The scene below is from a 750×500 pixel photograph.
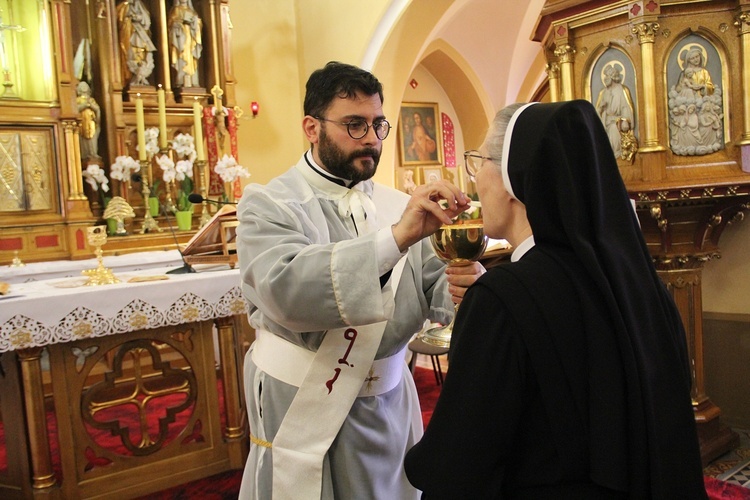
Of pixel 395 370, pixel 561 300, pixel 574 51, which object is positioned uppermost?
pixel 574 51

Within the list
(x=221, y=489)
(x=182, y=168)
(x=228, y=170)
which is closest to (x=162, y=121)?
(x=182, y=168)

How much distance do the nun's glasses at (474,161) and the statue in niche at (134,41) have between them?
5275 mm

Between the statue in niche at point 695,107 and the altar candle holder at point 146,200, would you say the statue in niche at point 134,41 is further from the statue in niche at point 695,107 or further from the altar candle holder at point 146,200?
the statue in niche at point 695,107

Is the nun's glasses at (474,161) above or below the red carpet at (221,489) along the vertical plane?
above

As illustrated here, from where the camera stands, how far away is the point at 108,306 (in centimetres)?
333

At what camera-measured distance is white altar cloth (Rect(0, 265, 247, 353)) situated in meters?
3.11

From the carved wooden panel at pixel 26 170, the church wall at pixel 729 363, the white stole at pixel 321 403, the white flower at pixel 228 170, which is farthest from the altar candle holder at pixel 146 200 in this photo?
the church wall at pixel 729 363

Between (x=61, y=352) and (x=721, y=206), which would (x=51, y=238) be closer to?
(x=61, y=352)

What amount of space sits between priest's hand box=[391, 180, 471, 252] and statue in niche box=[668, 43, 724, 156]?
240 centimetres

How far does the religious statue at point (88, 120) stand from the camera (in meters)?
5.73

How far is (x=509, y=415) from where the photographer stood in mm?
1211

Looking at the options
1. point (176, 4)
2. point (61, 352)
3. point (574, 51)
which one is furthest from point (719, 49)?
point (176, 4)

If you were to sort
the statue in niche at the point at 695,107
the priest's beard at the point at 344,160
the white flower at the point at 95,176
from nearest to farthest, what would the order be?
the priest's beard at the point at 344,160, the statue in niche at the point at 695,107, the white flower at the point at 95,176

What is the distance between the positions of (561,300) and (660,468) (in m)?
0.35
